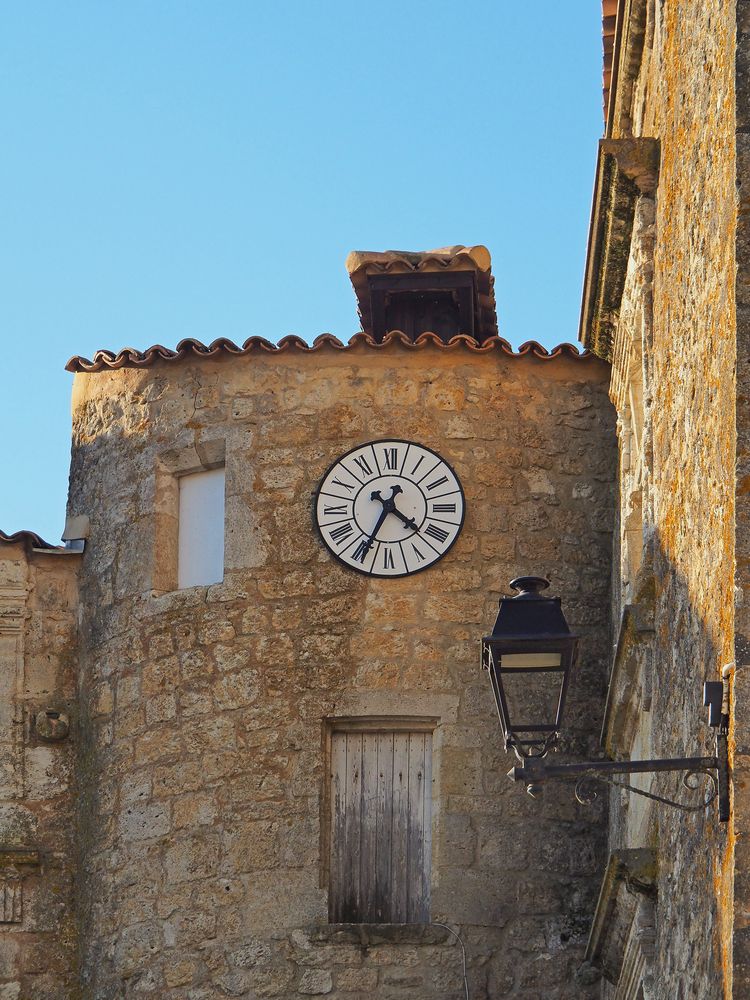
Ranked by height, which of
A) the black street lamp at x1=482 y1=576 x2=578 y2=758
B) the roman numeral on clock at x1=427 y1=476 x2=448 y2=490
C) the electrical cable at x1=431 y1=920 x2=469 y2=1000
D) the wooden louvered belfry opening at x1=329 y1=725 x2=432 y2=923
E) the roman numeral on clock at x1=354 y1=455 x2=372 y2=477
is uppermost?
the roman numeral on clock at x1=354 y1=455 x2=372 y2=477

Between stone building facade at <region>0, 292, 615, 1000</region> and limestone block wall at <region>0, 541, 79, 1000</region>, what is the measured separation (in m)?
0.02

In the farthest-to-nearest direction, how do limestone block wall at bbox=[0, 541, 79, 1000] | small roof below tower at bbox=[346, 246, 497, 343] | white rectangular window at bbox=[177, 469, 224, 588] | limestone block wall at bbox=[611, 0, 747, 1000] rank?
small roof below tower at bbox=[346, 246, 497, 343] → white rectangular window at bbox=[177, 469, 224, 588] → limestone block wall at bbox=[0, 541, 79, 1000] → limestone block wall at bbox=[611, 0, 747, 1000]

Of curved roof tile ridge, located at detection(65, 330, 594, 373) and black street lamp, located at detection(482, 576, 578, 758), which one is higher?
curved roof tile ridge, located at detection(65, 330, 594, 373)

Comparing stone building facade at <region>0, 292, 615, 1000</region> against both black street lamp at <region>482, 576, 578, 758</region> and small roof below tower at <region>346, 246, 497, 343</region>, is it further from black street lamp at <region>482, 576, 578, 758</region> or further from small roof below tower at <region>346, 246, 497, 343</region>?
black street lamp at <region>482, 576, 578, 758</region>

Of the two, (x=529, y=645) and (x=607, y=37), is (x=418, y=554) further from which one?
(x=529, y=645)

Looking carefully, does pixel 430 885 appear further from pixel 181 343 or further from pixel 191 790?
pixel 181 343

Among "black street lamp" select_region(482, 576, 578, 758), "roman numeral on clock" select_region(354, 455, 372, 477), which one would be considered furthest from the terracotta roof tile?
"black street lamp" select_region(482, 576, 578, 758)

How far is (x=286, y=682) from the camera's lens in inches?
436

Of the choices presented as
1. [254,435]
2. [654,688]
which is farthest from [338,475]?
[654,688]

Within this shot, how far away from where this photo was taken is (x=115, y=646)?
1162cm

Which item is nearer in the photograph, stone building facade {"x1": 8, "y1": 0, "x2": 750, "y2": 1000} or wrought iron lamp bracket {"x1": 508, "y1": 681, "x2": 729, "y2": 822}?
wrought iron lamp bracket {"x1": 508, "y1": 681, "x2": 729, "y2": 822}

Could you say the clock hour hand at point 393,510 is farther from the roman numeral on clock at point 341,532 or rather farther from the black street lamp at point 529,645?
the black street lamp at point 529,645

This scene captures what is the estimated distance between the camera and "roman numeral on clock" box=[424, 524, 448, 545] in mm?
11312

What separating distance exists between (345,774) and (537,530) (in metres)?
1.77
